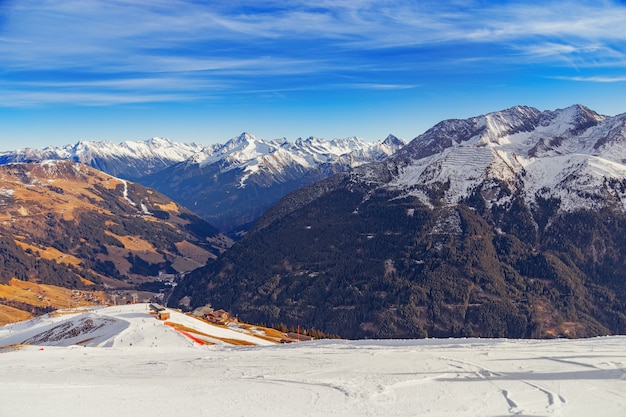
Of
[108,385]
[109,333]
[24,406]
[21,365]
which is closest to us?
[24,406]

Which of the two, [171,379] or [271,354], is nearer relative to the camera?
[171,379]

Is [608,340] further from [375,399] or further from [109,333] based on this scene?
[109,333]

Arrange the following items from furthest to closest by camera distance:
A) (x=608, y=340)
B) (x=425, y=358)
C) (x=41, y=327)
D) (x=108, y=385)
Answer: (x=41, y=327) < (x=608, y=340) < (x=425, y=358) < (x=108, y=385)

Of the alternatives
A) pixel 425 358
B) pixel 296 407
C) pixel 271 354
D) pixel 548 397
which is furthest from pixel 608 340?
pixel 296 407
